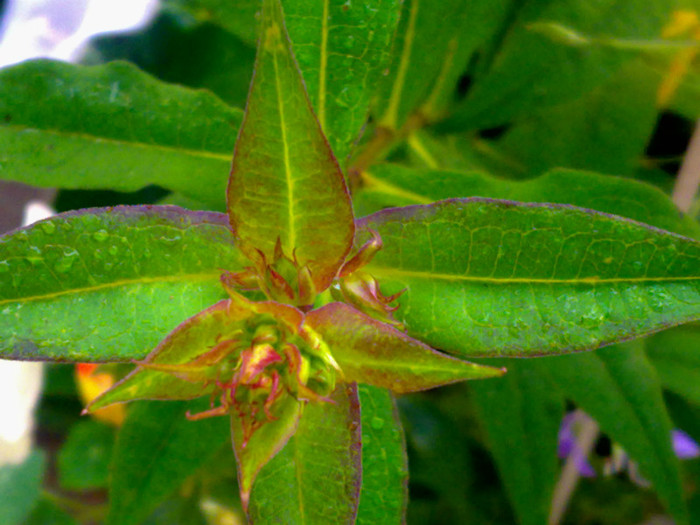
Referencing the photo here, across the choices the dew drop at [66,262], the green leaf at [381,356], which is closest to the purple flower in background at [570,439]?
the green leaf at [381,356]

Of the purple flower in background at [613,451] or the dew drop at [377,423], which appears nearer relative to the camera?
the dew drop at [377,423]

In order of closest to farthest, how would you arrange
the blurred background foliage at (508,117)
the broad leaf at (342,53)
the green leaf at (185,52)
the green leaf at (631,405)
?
the broad leaf at (342,53) < the green leaf at (631,405) < the blurred background foliage at (508,117) < the green leaf at (185,52)

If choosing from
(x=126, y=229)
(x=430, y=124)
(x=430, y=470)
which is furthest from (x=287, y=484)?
(x=430, y=470)

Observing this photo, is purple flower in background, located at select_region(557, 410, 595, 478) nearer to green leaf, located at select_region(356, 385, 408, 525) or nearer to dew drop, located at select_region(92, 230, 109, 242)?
green leaf, located at select_region(356, 385, 408, 525)

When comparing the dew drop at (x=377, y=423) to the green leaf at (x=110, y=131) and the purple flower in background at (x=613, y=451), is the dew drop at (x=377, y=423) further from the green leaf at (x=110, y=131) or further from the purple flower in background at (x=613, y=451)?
the purple flower in background at (x=613, y=451)

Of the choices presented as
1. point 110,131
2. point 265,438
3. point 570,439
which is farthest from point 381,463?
point 570,439

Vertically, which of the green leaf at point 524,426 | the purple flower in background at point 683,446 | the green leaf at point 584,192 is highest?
the green leaf at point 584,192

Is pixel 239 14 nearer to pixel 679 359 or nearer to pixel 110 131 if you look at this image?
pixel 110 131

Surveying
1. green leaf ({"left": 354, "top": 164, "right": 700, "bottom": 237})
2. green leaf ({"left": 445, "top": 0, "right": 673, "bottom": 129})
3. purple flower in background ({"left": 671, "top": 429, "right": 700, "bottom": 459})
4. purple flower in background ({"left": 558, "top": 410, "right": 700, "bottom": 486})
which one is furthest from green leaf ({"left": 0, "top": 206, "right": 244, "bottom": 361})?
purple flower in background ({"left": 671, "top": 429, "right": 700, "bottom": 459})
